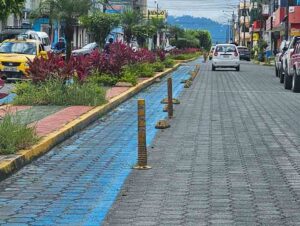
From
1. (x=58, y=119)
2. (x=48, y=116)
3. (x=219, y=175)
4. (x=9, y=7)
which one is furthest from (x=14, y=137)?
(x=48, y=116)

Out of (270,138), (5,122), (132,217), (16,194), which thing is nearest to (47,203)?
(16,194)

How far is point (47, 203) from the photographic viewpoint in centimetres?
727

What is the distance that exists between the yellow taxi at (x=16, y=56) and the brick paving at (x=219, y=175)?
36.0ft

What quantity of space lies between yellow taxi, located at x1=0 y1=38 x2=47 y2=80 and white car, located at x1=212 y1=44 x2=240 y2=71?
1445 centimetres

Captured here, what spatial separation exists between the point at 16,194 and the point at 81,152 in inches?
116

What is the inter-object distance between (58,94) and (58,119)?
115 inches

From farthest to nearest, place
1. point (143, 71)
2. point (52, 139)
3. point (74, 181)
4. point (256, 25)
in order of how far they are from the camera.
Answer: point (256, 25) < point (143, 71) < point (52, 139) < point (74, 181)

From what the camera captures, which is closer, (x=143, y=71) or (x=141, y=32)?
(x=143, y=71)

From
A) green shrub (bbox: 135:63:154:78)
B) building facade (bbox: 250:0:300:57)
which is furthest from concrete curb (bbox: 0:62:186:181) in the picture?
building facade (bbox: 250:0:300:57)

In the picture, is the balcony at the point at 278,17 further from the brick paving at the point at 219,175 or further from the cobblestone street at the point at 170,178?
the cobblestone street at the point at 170,178

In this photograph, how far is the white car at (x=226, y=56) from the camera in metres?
39.5

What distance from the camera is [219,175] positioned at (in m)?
8.73

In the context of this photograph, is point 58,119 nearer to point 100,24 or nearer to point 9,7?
point 9,7

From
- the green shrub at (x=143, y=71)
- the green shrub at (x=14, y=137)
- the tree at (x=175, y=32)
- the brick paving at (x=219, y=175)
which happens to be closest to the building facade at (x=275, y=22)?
the tree at (x=175, y=32)
